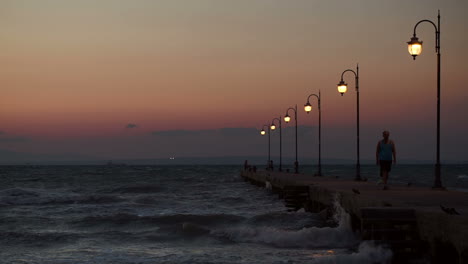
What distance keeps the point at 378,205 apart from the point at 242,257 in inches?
142

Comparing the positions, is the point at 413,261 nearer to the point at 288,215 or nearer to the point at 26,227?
the point at 288,215

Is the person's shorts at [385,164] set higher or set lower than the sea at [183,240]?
higher

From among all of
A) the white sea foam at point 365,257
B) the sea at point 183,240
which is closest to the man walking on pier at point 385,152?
the sea at point 183,240

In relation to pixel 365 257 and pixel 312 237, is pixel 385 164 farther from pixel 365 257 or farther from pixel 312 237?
pixel 365 257

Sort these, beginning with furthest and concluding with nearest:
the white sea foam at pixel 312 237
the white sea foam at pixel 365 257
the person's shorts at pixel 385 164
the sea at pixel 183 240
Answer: the person's shorts at pixel 385 164
the white sea foam at pixel 312 237
the sea at pixel 183 240
the white sea foam at pixel 365 257

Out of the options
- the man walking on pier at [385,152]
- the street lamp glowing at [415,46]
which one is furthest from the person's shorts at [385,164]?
the street lamp glowing at [415,46]

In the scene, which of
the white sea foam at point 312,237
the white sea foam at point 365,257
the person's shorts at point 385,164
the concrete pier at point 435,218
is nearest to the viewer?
the concrete pier at point 435,218

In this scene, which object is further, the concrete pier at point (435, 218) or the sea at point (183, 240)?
the sea at point (183, 240)

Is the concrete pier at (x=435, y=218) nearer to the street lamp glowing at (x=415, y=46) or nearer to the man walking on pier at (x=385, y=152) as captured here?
the man walking on pier at (x=385, y=152)

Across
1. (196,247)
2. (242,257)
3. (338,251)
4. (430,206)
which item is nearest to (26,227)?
(196,247)

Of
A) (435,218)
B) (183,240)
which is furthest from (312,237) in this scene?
(435,218)

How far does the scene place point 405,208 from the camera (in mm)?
13312

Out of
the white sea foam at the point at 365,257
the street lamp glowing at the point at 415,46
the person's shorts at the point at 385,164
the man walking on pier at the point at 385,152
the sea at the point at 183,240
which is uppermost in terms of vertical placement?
the street lamp glowing at the point at 415,46

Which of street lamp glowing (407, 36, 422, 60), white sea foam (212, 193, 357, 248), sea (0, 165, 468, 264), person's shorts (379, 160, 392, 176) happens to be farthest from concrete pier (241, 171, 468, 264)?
street lamp glowing (407, 36, 422, 60)
